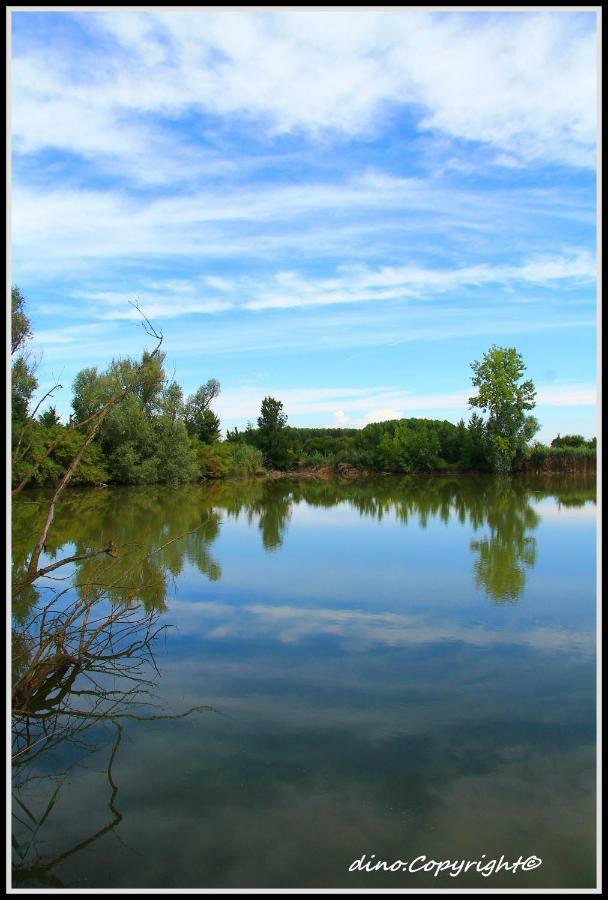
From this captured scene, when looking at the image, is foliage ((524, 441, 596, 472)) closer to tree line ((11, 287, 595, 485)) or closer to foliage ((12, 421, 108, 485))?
tree line ((11, 287, 595, 485))

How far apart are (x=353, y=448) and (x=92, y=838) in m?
36.6

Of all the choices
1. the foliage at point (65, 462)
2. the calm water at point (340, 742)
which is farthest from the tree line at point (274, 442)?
the calm water at point (340, 742)

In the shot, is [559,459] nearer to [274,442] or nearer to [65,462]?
[274,442]

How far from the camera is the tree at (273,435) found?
37.7 metres

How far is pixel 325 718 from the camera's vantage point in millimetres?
4113

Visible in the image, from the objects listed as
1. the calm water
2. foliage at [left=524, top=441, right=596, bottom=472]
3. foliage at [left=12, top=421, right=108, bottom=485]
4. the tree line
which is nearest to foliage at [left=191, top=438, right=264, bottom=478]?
the tree line

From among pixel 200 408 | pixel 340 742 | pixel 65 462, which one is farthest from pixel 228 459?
pixel 340 742

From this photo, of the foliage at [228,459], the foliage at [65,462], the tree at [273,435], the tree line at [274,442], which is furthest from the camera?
the tree at [273,435]

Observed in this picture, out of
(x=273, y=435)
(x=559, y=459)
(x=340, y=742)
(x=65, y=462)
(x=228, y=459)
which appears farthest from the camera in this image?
(x=273, y=435)

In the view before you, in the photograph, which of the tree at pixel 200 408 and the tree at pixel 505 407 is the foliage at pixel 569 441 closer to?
the tree at pixel 505 407

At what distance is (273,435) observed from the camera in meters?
37.6

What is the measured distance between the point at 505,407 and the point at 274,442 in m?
12.6

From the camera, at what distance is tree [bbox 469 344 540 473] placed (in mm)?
32906

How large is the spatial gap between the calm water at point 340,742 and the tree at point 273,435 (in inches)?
1140
